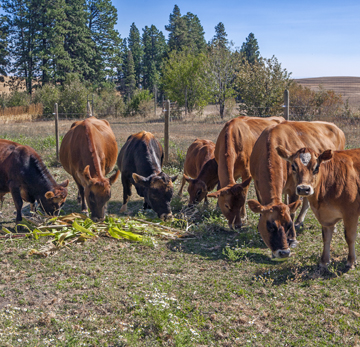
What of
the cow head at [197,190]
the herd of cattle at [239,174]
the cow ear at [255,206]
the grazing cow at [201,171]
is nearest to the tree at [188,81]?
the grazing cow at [201,171]

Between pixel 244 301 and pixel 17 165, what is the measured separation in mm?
5002

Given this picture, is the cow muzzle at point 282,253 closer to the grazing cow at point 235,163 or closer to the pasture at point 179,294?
the pasture at point 179,294

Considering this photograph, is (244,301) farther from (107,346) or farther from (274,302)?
(107,346)

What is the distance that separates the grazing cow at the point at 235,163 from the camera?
662 centimetres

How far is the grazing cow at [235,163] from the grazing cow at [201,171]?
352 mm

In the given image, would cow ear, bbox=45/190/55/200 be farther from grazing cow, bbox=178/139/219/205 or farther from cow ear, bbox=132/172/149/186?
grazing cow, bbox=178/139/219/205

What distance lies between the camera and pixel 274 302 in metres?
4.34

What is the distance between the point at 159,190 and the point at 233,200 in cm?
145

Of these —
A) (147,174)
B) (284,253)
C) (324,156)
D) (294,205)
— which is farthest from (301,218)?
(147,174)

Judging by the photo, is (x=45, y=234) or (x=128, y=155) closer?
(x=45, y=234)

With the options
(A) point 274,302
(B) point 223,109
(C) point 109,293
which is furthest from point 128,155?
(B) point 223,109

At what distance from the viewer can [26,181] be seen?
720cm

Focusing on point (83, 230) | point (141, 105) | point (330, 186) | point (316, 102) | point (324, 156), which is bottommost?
point (83, 230)

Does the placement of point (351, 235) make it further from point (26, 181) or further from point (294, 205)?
point (26, 181)
